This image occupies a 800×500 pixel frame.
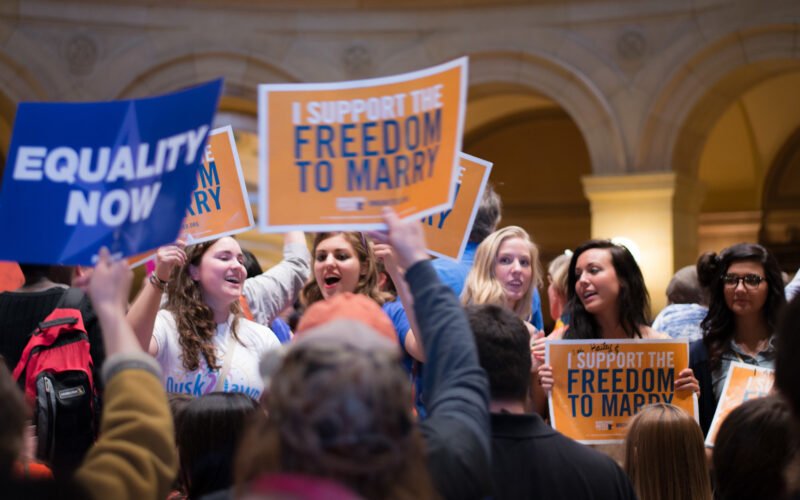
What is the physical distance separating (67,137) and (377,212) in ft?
2.55

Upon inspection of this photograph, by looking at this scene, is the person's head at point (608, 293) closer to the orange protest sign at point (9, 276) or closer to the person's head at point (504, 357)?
the person's head at point (504, 357)

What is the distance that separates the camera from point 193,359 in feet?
13.3

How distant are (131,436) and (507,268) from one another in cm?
306

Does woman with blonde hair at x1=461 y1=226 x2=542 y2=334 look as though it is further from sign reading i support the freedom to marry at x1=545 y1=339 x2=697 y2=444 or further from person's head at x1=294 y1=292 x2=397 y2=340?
person's head at x1=294 y1=292 x2=397 y2=340

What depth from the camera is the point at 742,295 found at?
4785mm

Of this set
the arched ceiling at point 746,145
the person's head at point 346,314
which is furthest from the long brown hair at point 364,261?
the arched ceiling at point 746,145

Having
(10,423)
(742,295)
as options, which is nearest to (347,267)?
(742,295)

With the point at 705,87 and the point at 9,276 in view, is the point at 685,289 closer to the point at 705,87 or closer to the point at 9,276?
the point at 9,276

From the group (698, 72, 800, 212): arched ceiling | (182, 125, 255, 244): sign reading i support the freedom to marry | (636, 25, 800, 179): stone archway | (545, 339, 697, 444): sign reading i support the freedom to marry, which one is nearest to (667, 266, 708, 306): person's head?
(545, 339, 697, 444): sign reading i support the freedom to marry

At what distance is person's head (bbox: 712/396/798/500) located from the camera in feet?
7.73

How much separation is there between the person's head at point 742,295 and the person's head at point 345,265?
1.42 meters

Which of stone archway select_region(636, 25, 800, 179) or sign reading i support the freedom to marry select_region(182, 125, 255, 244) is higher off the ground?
stone archway select_region(636, 25, 800, 179)

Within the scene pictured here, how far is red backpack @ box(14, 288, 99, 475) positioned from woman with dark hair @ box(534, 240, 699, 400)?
171 centimetres

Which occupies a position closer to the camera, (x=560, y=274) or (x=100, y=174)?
(x=100, y=174)
